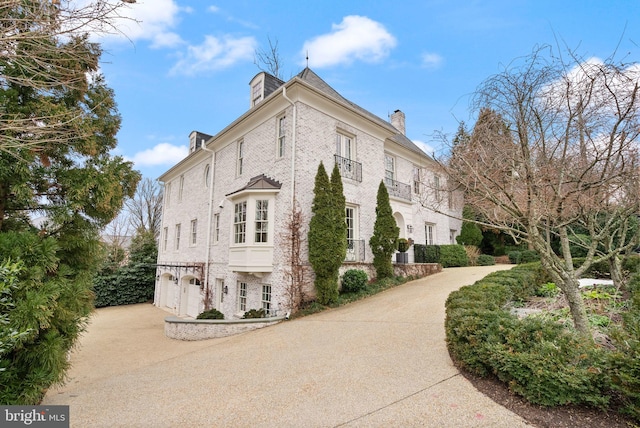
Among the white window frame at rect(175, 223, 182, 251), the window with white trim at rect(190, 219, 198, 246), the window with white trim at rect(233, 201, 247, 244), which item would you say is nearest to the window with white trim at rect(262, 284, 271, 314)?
the window with white trim at rect(233, 201, 247, 244)

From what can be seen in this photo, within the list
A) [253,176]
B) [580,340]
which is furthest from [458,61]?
[253,176]

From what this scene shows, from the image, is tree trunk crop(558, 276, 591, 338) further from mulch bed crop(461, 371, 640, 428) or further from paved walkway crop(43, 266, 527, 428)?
paved walkway crop(43, 266, 527, 428)

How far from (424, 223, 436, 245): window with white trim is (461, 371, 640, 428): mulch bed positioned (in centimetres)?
1463

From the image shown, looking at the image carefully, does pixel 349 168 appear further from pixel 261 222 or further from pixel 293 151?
pixel 261 222

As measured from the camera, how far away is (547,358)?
137 inches

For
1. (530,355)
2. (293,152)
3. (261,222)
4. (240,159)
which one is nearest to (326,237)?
(261,222)

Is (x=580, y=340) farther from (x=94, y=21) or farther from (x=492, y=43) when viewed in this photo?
(x=94, y=21)

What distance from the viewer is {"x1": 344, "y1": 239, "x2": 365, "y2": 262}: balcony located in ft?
39.0

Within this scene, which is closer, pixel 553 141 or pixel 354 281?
pixel 553 141

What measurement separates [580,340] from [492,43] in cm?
450

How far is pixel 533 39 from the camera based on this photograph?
14.8ft

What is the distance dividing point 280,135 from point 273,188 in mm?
2252

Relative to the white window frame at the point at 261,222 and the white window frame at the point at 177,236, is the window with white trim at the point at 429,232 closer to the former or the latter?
the white window frame at the point at 261,222

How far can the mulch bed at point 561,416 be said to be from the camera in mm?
3007
